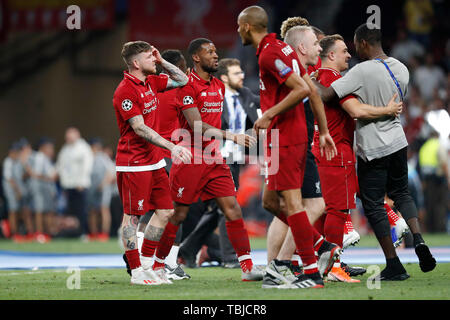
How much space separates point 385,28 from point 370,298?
18.4m

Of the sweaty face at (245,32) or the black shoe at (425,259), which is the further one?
the black shoe at (425,259)

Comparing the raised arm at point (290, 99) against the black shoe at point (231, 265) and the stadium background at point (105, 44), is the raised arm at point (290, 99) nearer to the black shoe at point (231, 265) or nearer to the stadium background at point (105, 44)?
the black shoe at point (231, 265)

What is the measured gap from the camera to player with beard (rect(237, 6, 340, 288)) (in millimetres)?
6664

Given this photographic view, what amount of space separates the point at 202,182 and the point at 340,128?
4.89 feet

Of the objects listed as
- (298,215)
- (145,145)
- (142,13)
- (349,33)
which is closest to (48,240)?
(142,13)

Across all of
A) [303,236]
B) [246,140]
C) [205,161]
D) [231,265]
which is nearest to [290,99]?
[246,140]

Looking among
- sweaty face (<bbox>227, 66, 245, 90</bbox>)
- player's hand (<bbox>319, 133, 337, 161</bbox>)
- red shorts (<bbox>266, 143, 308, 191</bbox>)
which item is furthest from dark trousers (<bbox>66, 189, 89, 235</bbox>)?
player's hand (<bbox>319, 133, 337, 161</bbox>)

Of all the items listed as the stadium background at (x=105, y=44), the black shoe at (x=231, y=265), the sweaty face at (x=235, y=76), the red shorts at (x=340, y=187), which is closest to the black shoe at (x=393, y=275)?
the red shorts at (x=340, y=187)

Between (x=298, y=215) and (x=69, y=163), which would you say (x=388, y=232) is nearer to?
(x=298, y=215)

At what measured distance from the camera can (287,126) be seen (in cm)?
687

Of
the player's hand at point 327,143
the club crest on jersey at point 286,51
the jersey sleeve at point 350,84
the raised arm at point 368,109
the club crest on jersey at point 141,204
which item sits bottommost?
the club crest on jersey at point 141,204

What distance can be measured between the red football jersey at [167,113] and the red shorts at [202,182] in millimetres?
833

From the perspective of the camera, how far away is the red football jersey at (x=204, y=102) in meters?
8.09

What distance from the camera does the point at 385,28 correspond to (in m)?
23.5
